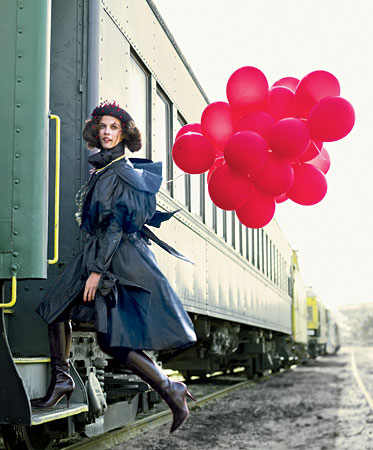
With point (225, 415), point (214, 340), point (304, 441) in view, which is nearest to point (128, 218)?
point (304, 441)

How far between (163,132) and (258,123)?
7.39 ft

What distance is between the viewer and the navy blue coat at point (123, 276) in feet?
9.53

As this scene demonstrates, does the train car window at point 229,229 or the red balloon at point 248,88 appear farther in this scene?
the train car window at point 229,229

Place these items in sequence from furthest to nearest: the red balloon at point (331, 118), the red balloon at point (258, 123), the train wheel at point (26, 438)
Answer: the train wheel at point (26, 438)
the red balloon at point (258, 123)
the red balloon at point (331, 118)

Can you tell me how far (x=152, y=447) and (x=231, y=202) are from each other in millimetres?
3485

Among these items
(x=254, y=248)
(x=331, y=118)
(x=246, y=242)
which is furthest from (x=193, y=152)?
(x=254, y=248)

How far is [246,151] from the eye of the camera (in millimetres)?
3514

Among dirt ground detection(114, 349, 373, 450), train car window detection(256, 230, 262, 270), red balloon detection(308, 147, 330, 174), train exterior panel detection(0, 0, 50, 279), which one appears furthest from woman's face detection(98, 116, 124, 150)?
train car window detection(256, 230, 262, 270)

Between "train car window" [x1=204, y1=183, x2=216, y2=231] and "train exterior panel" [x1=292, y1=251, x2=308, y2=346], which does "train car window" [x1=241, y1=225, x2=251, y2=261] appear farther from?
"train exterior panel" [x1=292, y1=251, x2=308, y2=346]

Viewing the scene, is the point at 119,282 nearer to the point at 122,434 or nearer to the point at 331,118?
the point at 331,118

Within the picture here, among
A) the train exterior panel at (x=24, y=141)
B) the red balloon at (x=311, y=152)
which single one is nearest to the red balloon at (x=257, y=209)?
the red balloon at (x=311, y=152)

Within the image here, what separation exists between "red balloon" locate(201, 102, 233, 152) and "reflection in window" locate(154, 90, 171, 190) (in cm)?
168

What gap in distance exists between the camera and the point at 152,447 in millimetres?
6531

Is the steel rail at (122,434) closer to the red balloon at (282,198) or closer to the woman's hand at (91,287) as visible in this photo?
the red balloon at (282,198)
